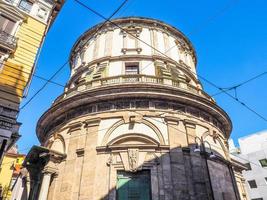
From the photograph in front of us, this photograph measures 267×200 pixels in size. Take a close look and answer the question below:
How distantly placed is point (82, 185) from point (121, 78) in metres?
8.34

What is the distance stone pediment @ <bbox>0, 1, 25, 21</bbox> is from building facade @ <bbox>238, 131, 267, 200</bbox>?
133 ft

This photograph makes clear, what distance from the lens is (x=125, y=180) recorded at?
49.0 ft

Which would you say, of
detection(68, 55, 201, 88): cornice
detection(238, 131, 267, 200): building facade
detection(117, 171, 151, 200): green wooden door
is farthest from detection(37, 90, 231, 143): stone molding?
detection(238, 131, 267, 200): building facade

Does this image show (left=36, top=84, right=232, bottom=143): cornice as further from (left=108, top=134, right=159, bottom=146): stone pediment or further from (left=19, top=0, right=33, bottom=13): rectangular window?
(left=19, top=0, right=33, bottom=13): rectangular window

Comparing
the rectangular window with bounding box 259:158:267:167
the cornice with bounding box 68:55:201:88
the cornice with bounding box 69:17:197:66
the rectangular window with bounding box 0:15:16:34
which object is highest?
the cornice with bounding box 69:17:197:66

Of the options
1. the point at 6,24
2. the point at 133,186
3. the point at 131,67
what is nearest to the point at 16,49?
the point at 6,24

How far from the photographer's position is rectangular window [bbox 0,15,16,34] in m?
12.9

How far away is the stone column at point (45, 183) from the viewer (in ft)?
49.3

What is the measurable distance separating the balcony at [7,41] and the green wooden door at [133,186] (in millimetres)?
9177

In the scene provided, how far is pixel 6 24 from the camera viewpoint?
1305 cm

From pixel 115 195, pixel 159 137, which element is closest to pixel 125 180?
pixel 115 195

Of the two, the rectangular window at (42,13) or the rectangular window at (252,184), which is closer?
the rectangular window at (42,13)

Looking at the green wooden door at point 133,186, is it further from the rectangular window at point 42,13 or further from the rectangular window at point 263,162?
the rectangular window at point 263,162

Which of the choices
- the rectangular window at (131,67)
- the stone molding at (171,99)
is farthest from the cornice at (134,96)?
the rectangular window at (131,67)
